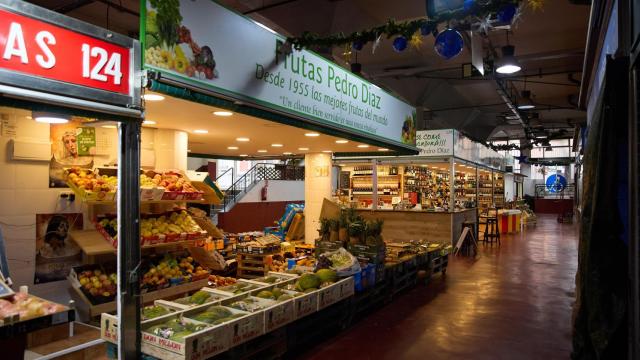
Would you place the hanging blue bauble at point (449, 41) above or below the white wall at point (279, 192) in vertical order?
above

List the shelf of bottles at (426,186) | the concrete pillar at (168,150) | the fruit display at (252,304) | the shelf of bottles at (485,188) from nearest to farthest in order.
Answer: the fruit display at (252,304) < the concrete pillar at (168,150) < the shelf of bottles at (426,186) < the shelf of bottles at (485,188)

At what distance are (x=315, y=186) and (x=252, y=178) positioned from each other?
10.9 metres

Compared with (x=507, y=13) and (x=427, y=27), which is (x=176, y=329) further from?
(x=507, y=13)

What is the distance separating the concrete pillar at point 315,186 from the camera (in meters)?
8.86

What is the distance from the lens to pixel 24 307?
264 cm

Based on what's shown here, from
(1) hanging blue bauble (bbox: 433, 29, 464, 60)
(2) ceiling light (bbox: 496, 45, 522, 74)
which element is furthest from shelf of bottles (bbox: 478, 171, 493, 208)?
(1) hanging blue bauble (bbox: 433, 29, 464, 60)

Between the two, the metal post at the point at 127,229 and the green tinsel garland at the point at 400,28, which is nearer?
the metal post at the point at 127,229

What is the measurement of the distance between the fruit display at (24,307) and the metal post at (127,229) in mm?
438

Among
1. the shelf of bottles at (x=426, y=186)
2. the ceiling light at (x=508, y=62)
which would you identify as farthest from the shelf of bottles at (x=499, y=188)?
the ceiling light at (x=508, y=62)

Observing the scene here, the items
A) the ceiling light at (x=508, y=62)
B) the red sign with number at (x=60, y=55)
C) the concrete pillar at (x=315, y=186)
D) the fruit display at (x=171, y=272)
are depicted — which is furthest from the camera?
the ceiling light at (x=508, y=62)

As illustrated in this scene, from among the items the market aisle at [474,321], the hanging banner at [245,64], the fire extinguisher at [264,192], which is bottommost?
the market aisle at [474,321]

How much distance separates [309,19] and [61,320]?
7329 millimetres

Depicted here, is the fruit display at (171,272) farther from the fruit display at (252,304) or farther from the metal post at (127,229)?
the metal post at (127,229)

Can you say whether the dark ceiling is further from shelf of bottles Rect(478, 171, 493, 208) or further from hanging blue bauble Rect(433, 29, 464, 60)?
shelf of bottles Rect(478, 171, 493, 208)
